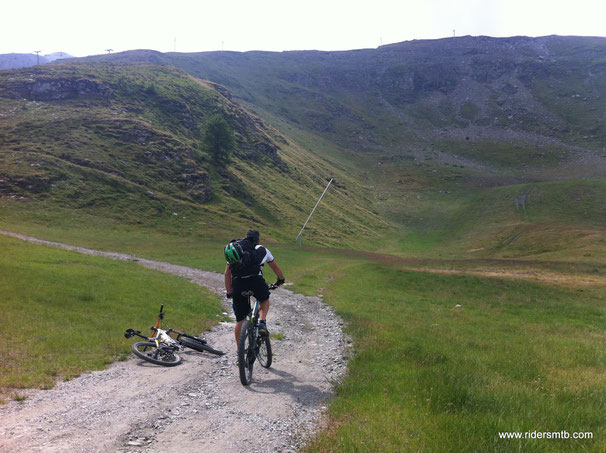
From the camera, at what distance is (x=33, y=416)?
7.25m

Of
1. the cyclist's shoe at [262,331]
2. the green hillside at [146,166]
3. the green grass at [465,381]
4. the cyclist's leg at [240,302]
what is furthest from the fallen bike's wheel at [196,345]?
the green hillside at [146,166]

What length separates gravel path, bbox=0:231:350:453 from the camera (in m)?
6.39

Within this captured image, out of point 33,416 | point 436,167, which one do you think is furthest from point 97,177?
point 436,167

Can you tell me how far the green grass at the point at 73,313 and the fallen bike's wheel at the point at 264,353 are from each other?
460 cm

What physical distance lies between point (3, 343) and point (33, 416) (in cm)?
579

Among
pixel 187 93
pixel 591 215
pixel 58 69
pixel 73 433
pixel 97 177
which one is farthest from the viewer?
pixel 187 93

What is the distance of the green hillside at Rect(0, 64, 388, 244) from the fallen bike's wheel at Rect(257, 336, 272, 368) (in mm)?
56137

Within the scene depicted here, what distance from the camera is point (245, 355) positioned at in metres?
10.1

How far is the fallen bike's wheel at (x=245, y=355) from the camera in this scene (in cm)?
947

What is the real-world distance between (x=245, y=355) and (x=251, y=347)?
317mm

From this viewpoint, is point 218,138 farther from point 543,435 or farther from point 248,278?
point 543,435

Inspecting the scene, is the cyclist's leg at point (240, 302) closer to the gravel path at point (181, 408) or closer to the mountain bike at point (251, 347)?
the mountain bike at point (251, 347)

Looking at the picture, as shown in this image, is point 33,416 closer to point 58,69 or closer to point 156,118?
point 156,118

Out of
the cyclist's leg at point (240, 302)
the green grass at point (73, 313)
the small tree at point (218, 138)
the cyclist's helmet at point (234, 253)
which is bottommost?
the green grass at point (73, 313)
